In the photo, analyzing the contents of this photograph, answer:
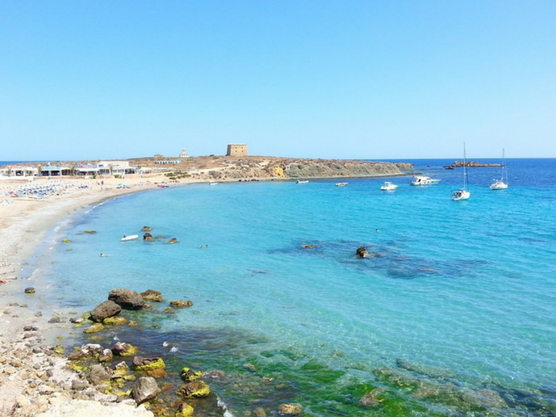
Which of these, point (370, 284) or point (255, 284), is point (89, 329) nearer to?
point (255, 284)

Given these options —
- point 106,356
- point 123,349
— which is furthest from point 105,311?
point 106,356

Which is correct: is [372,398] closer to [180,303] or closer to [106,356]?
[106,356]

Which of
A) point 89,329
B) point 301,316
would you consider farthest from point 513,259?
point 89,329

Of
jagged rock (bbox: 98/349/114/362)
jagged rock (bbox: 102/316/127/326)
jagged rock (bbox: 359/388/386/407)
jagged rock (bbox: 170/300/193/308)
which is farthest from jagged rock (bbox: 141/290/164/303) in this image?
jagged rock (bbox: 359/388/386/407)

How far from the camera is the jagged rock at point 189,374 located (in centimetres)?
1442

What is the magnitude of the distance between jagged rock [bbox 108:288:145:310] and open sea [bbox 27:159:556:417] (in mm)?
588

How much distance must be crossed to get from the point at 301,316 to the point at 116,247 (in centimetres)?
2267

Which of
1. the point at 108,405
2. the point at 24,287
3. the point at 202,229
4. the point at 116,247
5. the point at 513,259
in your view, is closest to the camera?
the point at 108,405

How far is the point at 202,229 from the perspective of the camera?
46469 millimetres

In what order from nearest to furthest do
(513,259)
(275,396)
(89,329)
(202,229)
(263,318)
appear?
(275,396)
(89,329)
(263,318)
(513,259)
(202,229)

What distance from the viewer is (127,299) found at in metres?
21.0

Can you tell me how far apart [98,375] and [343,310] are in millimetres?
11860

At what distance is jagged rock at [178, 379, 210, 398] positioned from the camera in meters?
13.4

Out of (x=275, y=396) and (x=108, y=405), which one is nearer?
(x=108, y=405)
